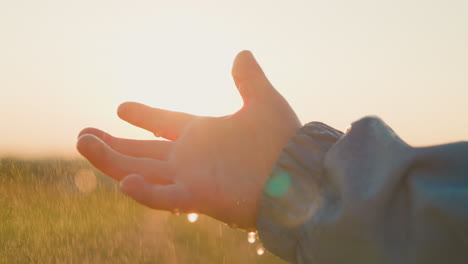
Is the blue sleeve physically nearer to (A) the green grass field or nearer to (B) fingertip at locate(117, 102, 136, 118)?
(B) fingertip at locate(117, 102, 136, 118)

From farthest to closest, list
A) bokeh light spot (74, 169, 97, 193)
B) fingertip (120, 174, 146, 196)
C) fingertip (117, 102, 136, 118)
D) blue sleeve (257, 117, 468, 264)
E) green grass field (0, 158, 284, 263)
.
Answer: bokeh light spot (74, 169, 97, 193) < green grass field (0, 158, 284, 263) < fingertip (117, 102, 136, 118) < fingertip (120, 174, 146, 196) < blue sleeve (257, 117, 468, 264)

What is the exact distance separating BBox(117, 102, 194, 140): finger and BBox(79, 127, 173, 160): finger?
0.30ft

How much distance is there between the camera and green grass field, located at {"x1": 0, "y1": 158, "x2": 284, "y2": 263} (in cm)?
288

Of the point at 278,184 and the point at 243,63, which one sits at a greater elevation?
the point at 243,63

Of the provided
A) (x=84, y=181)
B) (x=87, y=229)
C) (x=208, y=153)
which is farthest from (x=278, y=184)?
(x=84, y=181)

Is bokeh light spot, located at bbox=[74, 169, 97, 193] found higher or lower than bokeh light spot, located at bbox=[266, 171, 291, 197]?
lower

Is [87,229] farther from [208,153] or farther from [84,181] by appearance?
[208,153]

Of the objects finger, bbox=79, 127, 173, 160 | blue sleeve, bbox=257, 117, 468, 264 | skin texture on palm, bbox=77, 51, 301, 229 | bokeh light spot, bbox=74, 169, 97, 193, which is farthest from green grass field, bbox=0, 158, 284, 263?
blue sleeve, bbox=257, 117, 468, 264

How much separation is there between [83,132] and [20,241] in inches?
55.5

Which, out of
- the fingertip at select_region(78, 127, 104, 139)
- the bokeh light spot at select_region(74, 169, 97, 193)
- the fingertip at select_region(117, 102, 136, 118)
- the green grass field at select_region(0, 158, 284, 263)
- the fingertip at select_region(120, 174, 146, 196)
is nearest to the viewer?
the fingertip at select_region(120, 174, 146, 196)

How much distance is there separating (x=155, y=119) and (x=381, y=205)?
123 cm

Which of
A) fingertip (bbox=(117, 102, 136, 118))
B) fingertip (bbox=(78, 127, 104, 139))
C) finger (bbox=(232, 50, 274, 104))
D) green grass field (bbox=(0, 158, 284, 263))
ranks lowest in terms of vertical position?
green grass field (bbox=(0, 158, 284, 263))

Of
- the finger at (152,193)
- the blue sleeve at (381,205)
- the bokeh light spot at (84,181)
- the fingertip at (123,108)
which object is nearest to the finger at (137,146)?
the fingertip at (123,108)

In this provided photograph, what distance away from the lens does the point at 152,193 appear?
1540 millimetres
